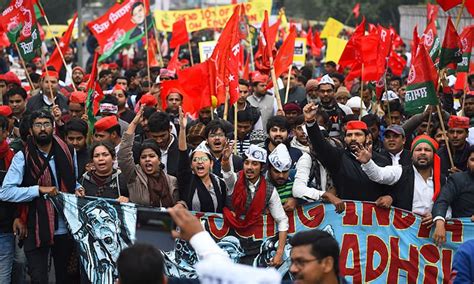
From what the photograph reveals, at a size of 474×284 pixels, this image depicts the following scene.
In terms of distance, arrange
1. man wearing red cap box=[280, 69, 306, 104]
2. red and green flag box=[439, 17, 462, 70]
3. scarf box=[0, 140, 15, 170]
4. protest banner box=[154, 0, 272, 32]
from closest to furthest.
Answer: scarf box=[0, 140, 15, 170], red and green flag box=[439, 17, 462, 70], man wearing red cap box=[280, 69, 306, 104], protest banner box=[154, 0, 272, 32]

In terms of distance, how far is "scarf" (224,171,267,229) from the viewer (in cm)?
831

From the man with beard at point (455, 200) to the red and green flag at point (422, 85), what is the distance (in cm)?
177

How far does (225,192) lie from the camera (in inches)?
338

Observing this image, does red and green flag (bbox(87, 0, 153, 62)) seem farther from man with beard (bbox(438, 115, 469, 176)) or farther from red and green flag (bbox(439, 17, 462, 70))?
man with beard (bbox(438, 115, 469, 176))

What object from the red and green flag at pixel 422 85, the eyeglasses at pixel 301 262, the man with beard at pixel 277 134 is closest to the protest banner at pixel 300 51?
the red and green flag at pixel 422 85

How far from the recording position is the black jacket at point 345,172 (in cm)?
859

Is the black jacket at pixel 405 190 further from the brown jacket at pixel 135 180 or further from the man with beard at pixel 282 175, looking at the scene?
the brown jacket at pixel 135 180

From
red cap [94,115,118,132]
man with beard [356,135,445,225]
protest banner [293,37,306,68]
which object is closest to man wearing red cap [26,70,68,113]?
red cap [94,115,118,132]

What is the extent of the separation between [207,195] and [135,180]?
21.7 inches

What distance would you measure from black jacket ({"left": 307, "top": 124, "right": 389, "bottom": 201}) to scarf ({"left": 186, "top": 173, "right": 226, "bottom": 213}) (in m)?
0.78

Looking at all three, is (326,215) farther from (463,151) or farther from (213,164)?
(463,151)

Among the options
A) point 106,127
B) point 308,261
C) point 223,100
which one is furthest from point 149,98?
point 308,261

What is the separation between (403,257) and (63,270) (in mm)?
2587

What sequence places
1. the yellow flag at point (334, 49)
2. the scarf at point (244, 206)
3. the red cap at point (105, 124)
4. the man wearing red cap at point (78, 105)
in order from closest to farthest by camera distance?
the scarf at point (244, 206) < the red cap at point (105, 124) < the man wearing red cap at point (78, 105) < the yellow flag at point (334, 49)
